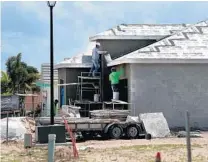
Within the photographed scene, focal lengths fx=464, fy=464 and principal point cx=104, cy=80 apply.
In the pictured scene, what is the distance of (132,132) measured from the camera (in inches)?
790

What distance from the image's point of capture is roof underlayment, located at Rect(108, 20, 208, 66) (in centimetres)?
2294

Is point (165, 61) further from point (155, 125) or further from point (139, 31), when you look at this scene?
point (139, 31)

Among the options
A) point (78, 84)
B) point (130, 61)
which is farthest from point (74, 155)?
point (78, 84)

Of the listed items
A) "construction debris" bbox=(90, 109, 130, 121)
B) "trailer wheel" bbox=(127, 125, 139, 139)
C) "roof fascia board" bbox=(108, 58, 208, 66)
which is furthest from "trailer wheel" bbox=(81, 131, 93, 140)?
"roof fascia board" bbox=(108, 58, 208, 66)

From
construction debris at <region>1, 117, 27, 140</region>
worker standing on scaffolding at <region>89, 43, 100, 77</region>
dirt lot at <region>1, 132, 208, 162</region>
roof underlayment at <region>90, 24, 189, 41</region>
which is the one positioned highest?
roof underlayment at <region>90, 24, 189, 41</region>

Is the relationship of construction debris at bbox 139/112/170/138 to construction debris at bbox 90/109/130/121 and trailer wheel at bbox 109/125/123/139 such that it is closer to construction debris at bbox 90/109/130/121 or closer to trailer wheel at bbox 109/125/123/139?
trailer wheel at bbox 109/125/123/139

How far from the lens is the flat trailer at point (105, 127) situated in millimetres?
19516

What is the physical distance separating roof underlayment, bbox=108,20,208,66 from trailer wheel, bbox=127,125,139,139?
13.1 feet

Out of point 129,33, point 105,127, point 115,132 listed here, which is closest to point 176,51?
point 129,33

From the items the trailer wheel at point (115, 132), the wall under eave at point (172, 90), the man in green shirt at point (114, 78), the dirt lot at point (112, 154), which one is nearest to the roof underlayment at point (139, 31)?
the man in green shirt at point (114, 78)

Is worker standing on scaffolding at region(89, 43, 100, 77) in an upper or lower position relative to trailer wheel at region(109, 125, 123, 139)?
upper

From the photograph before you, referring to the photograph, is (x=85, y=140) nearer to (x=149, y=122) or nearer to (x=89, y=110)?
(x=149, y=122)

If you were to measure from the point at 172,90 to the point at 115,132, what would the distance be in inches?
190

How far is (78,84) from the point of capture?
88.7 feet
